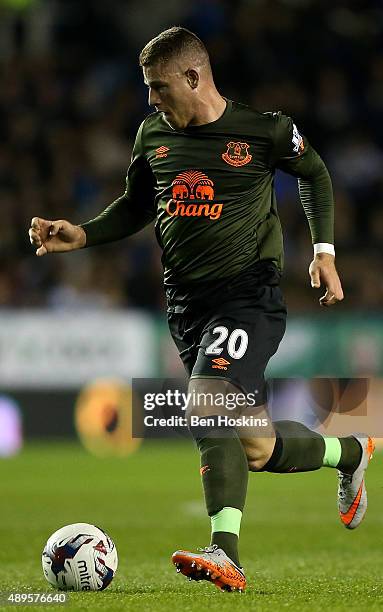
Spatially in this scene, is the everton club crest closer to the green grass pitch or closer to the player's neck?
the player's neck

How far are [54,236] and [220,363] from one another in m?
0.95

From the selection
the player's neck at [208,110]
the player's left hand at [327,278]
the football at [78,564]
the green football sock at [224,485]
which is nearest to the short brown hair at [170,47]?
the player's neck at [208,110]

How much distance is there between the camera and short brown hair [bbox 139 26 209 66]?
18.9ft

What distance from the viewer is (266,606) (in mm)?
4973

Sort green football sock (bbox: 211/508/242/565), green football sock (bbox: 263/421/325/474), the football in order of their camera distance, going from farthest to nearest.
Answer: green football sock (bbox: 263/421/325/474) < the football < green football sock (bbox: 211/508/242/565)

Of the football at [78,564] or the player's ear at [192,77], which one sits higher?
the player's ear at [192,77]

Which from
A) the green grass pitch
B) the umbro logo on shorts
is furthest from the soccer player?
the green grass pitch

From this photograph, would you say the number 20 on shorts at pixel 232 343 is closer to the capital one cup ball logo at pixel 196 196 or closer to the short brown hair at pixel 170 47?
the capital one cup ball logo at pixel 196 196

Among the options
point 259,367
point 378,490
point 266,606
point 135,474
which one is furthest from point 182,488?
point 266,606

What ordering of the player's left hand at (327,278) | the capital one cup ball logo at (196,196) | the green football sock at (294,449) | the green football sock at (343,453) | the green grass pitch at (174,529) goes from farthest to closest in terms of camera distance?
the green football sock at (343,453), the green football sock at (294,449), the capital one cup ball logo at (196,196), the player's left hand at (327,278), the green grass pitch at (174,529)

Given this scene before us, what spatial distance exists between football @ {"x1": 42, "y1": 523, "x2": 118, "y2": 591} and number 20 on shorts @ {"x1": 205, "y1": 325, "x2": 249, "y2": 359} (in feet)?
3.05

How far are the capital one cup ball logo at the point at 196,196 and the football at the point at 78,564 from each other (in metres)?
1.44

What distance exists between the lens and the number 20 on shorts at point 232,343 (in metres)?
5.70

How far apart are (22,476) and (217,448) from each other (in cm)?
652
